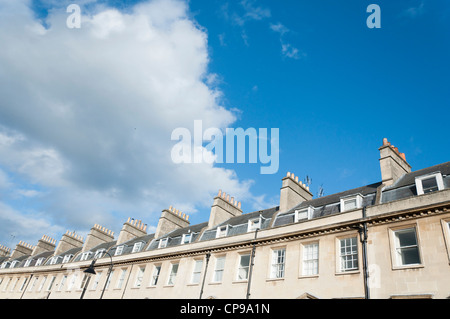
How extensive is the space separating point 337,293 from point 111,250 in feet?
98.4

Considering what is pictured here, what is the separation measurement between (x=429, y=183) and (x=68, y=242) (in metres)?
52.6

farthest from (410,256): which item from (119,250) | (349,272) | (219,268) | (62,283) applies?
(62,283)

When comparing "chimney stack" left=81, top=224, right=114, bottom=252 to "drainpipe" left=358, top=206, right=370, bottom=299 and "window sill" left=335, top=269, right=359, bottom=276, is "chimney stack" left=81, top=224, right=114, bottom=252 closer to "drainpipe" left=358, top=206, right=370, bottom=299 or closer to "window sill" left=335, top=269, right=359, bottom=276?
"window sill" left=335, top=269, right=359, bottom=276

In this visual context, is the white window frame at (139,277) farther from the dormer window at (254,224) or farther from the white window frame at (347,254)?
the white window frame at (347,254)

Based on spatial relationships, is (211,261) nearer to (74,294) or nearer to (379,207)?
(379,207)

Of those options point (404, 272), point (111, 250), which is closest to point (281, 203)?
point (404, 272)

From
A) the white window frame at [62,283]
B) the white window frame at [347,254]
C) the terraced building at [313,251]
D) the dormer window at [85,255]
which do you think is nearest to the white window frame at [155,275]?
the terraced building at [313,251]

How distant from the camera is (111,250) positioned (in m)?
38.7

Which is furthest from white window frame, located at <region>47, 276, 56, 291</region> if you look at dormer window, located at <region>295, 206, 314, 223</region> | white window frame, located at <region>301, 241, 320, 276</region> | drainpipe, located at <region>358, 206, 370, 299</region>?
drainpipe, located at <region>358, 206, 370, 299</region>

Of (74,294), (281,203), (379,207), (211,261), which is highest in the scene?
(281,203)

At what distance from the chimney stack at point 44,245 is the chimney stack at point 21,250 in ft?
15.8
